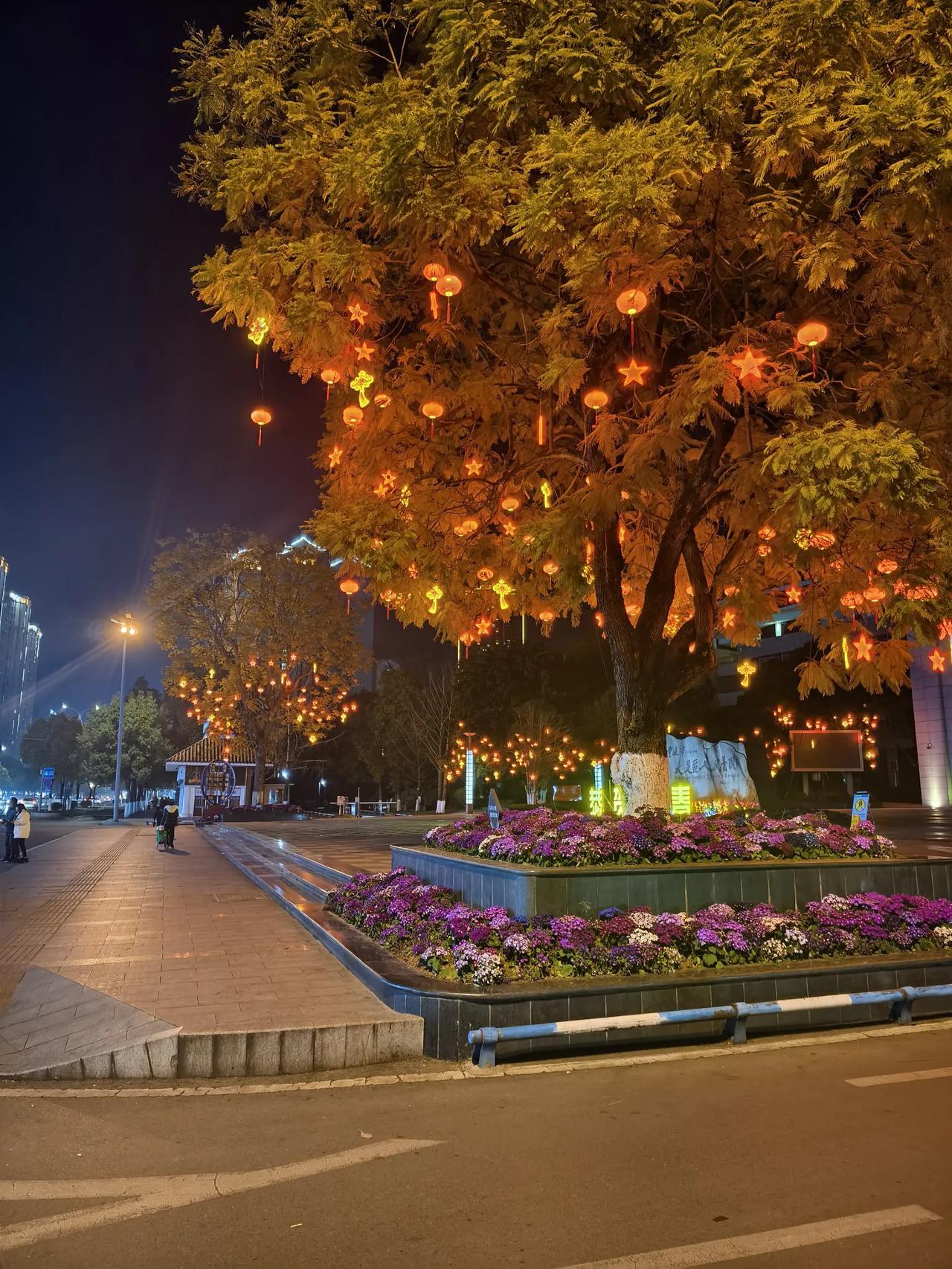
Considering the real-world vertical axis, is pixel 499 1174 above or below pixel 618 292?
below

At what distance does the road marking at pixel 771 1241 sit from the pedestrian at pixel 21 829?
1970 cm

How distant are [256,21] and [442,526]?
18.8ft

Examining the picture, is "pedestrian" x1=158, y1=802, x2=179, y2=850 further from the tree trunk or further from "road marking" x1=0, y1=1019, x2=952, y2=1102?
"road marking" x1=0, y1=1019, x2=952, y2=1102

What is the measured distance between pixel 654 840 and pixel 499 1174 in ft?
15.3

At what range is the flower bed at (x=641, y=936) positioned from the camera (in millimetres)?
7184

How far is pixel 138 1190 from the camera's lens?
4.21 metres

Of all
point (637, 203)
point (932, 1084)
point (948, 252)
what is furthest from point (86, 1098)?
point (948, 252)

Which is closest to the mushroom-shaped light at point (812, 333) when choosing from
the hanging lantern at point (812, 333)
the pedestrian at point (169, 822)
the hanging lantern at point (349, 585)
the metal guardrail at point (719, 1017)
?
the hanging lantern at point (812, 333)

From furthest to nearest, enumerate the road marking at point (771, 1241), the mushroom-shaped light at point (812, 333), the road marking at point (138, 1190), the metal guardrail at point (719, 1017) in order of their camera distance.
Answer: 1. the mushroom-shaped light at point (812, 333)
2. the metal guardrail at point (719, 1017)
3. the road marking at point (138, 1190)
4. the road marking at point (771, 1241)

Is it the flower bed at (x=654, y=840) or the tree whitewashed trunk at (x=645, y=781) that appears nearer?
the flower bed at (x=654, y=840)

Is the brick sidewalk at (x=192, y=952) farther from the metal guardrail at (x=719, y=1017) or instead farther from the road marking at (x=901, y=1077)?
the road marking at (x=901, y=1077)

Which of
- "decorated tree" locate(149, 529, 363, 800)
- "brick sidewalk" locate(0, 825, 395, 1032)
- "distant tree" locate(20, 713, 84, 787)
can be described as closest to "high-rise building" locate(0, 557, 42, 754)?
"distant tree" locate(20, 713, 84, 787)

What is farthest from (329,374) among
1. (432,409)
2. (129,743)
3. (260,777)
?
(129,743)

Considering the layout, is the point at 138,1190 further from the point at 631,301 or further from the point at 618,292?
the point at 618,292
